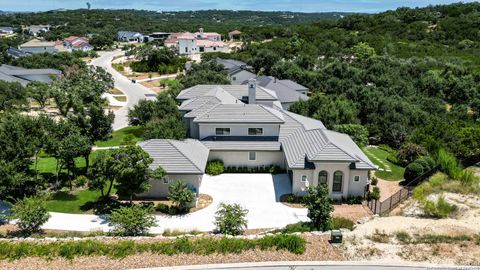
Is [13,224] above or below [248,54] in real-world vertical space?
below

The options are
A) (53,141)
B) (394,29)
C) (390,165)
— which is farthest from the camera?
(394,29)

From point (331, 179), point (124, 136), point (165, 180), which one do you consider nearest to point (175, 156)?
point (165, 180)

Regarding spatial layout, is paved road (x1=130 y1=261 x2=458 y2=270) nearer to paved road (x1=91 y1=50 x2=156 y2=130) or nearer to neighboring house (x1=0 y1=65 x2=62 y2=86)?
paved road (x1=91 y1=50 x2=156 y2=130)

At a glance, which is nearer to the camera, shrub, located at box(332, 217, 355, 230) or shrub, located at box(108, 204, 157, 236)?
shrub, located at box(108, 204, 157, 236)

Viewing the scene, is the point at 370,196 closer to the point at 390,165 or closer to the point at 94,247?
the point at 390,165

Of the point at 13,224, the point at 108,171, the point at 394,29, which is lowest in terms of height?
the point at 13,224

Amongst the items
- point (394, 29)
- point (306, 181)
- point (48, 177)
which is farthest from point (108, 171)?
point (394, 29)

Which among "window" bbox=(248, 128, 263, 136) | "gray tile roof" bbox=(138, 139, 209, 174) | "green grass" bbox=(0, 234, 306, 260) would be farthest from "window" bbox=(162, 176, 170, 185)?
"window" bbox=(248, 128, 263, 136)
